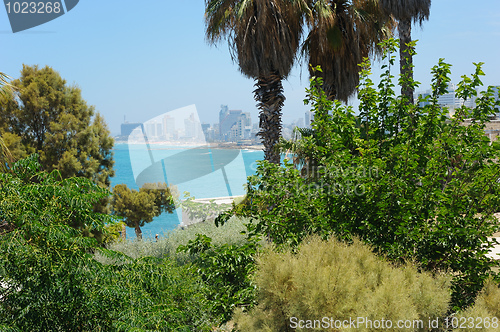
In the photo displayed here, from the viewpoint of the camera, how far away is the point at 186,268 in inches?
216

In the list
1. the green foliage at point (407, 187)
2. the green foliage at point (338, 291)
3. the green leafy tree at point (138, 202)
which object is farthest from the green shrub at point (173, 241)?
the green leafy tree at point (138, 202)

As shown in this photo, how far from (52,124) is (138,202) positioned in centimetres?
951

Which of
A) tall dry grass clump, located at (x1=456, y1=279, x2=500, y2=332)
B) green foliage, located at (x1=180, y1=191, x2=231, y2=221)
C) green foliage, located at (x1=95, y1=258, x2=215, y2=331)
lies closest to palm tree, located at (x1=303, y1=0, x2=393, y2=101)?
green foliage, located at (x1=180, y1=191, x2=231, y2=221)

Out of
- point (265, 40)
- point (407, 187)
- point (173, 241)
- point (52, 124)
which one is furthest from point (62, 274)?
point (52, 124)

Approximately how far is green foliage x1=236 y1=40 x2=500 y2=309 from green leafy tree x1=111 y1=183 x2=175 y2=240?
22.7 meters

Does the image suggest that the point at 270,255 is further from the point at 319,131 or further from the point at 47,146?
the point at 47,146

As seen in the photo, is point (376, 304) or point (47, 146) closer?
point (376, 304)

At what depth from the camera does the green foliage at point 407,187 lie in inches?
177

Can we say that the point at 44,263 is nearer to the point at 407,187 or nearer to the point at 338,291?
the point at 338,291

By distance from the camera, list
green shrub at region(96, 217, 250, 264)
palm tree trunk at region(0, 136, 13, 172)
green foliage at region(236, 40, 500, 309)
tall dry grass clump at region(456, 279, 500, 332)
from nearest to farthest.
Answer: tall dry grass clump at region(456, 279, 500, 332) → green foliage at region(236, 40, 500, 309) → palm tree trunk at region(0, 136, 13, 172) → green shrub at region(96, 217, 250, 264)

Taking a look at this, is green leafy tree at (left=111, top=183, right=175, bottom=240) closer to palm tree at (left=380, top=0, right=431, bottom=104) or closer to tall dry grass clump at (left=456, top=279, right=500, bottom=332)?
palm tree at (left=380, top=0, right=431, bottom=104)

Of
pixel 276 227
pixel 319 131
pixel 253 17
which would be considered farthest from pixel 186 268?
pixel 253 17

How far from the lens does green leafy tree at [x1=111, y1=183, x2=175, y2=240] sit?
27516 millimetres

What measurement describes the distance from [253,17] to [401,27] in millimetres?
4110
